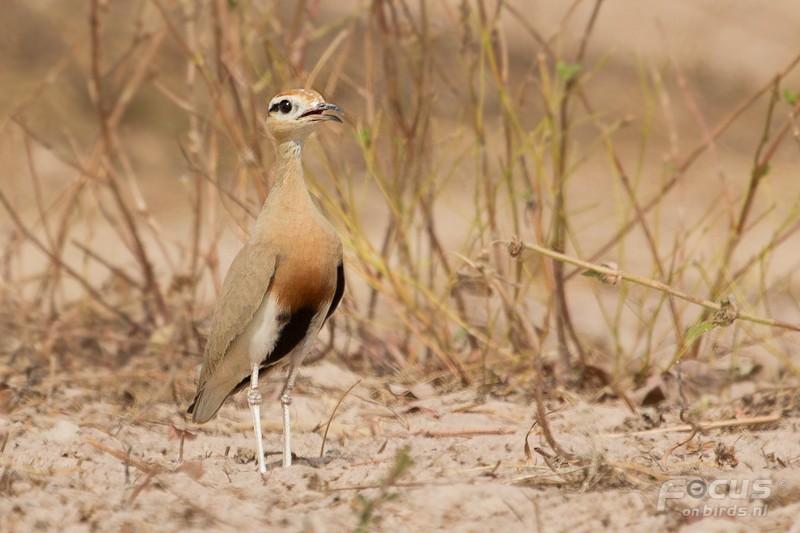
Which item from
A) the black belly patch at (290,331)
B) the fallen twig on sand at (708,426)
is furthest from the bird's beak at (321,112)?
the fallen twig on sand at (708,426)

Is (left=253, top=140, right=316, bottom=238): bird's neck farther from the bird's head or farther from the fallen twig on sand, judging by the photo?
the fallen twig on sand

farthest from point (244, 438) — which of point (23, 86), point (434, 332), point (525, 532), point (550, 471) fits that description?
point (23, 86)

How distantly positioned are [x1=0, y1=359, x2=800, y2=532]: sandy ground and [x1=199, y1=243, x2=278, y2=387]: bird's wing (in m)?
0.40

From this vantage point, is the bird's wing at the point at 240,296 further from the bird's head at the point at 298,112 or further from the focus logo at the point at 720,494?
the focus logo at the point at 720,494

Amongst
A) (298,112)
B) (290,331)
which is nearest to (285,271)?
(290,331)

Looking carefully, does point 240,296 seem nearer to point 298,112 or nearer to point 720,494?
point 298,112

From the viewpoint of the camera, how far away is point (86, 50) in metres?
10.7

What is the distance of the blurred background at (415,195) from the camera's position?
466cm

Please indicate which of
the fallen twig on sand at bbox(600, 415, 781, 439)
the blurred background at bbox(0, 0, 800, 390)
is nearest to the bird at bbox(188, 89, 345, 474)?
the blurred background at bbox(0, 0, 800, 390)

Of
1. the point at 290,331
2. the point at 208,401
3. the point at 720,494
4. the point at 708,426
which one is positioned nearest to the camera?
the point at 720,494

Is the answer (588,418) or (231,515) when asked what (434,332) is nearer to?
(588,418)

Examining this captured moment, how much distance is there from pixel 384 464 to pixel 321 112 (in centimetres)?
113

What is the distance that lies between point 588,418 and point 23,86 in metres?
7.94

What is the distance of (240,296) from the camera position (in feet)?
11.8
